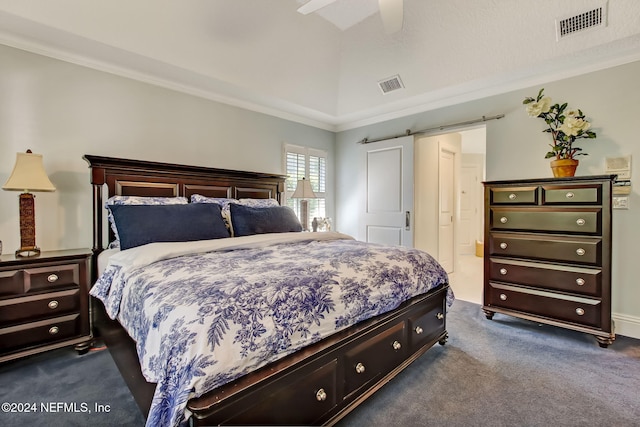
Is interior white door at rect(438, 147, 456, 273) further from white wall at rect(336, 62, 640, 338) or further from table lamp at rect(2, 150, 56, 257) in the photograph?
table lamp at rect(2, 150, 56, 257)

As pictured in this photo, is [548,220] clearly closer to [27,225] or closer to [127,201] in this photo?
[127,201]

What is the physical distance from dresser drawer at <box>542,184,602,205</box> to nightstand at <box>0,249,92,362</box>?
3823mm

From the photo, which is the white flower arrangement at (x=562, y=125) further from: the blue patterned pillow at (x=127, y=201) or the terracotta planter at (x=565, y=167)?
the blue patterned pillow at (x=127, y=201)

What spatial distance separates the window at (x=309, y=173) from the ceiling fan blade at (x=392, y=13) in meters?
2.31

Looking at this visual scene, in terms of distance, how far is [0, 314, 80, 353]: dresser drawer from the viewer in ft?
6.59

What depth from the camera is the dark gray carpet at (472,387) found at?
5.32 ft

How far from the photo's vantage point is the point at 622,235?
270 centimetres

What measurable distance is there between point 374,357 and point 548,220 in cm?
206

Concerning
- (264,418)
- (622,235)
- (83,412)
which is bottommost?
(83,412)

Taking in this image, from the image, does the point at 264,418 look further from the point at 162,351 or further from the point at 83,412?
the point at 83,412

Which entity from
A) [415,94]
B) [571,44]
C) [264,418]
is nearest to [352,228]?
[415,94]

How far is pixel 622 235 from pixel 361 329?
2747 millimetres

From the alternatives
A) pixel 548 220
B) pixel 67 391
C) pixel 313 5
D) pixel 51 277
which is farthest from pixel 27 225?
pixel 548 220

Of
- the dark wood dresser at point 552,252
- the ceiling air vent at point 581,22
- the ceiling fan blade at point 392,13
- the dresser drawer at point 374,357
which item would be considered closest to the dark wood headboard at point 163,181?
the ceiling fan blade at point 392,13
